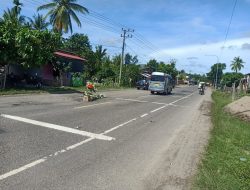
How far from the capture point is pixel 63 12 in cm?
4500

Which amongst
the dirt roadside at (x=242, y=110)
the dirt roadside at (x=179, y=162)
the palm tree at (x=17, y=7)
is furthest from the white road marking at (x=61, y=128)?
the palm tree at (x=17, y=7)

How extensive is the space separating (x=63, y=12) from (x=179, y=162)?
1538 inches

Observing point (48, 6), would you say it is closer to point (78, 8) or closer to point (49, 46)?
point (78, 8)

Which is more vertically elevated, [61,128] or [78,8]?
[78,8]

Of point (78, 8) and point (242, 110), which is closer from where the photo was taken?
point (242, 110)

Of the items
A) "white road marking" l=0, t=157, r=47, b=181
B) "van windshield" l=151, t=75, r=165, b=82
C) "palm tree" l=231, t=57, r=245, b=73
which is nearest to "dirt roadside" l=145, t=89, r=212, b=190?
"white road marking" l=0, t=157, r=47, b=181

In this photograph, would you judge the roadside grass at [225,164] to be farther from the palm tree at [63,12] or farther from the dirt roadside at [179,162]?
the palm tree at [63,12]

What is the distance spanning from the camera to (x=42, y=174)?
6547 mm

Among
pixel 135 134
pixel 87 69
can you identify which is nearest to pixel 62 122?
pixel 135 134

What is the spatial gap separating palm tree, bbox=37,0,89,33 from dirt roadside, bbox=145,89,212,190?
3415 cm

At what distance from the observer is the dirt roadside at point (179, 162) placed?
694cm

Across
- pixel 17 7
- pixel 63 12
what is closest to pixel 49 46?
pixel 63 12

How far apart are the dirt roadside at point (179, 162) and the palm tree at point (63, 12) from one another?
112 feet

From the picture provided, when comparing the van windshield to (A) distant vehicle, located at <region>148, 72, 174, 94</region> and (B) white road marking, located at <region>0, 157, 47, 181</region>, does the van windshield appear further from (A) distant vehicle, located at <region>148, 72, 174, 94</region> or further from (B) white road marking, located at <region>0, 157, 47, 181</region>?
(B) white road marking, located at <region>0, 157, 47, 181</region>
